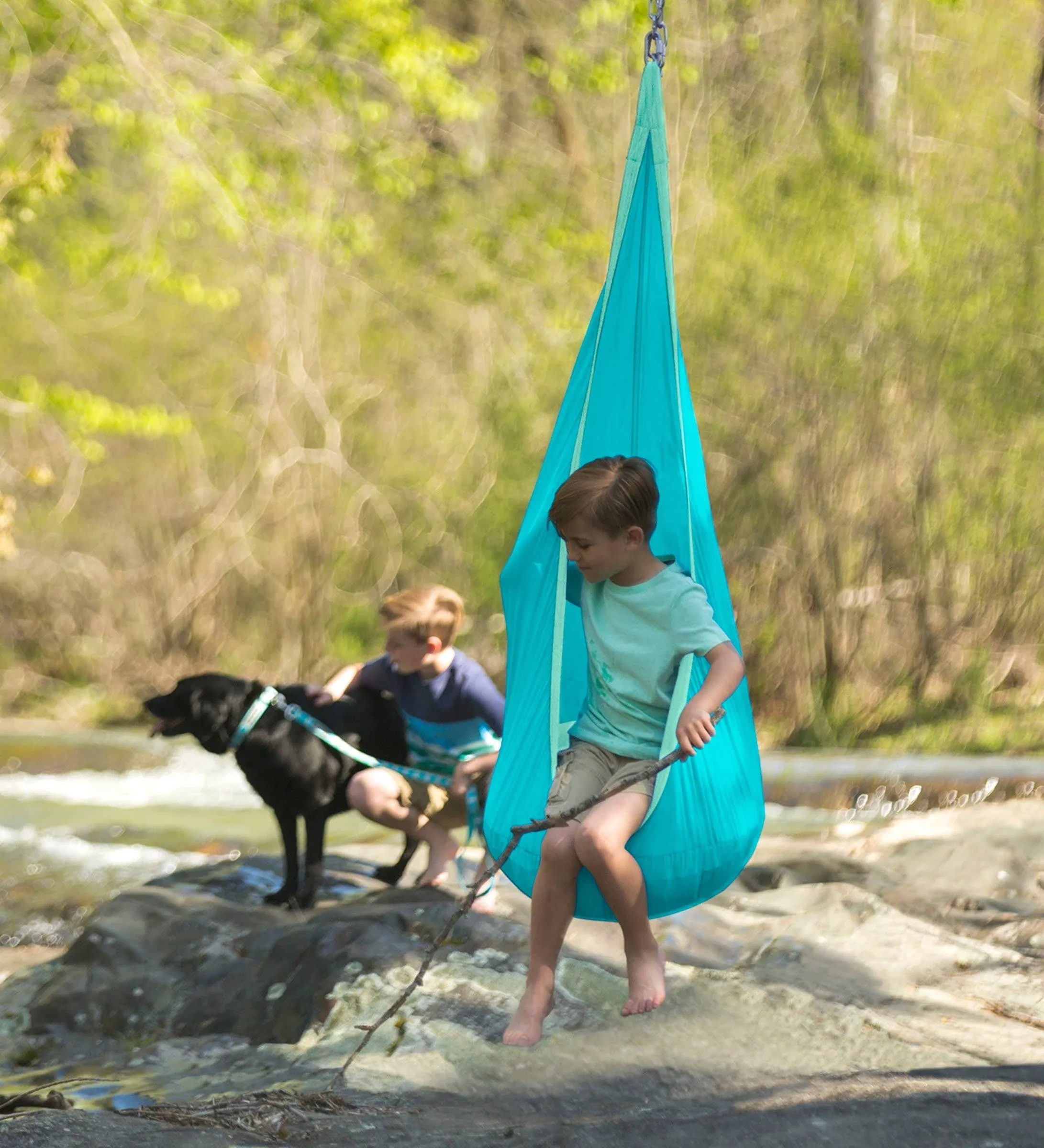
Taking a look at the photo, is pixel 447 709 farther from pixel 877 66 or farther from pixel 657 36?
pixel 877 66

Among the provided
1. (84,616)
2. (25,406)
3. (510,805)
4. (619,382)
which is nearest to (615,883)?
(510,805)

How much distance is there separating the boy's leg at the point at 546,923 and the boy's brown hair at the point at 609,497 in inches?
21.5

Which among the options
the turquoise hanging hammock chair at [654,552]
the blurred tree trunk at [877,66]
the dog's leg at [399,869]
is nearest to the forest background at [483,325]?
the blurred tree trunk at [877,66]

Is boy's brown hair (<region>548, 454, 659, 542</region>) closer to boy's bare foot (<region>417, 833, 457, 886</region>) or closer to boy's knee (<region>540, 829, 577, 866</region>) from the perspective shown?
boy's knee (<region>540, 829, 577, 866</region>)

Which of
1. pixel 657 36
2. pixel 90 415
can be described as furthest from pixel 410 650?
pixel 90 415

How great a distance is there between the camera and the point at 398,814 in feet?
11.9

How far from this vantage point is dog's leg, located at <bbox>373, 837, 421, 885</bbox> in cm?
393

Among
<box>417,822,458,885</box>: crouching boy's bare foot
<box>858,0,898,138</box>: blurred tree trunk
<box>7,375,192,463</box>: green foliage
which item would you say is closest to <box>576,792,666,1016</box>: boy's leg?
<box>417,822,458,885</box>: crouching boy's bare foot

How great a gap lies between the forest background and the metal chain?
3.64 metres

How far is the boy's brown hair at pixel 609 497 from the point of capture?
251 centimetres

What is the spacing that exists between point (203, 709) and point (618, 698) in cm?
136

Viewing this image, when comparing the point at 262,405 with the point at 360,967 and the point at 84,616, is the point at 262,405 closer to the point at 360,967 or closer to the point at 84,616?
the point at 84,616

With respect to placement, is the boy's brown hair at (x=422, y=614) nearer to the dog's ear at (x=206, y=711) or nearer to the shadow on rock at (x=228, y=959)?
the dog's ear at (x=206, y=711)

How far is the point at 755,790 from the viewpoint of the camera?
264cm
